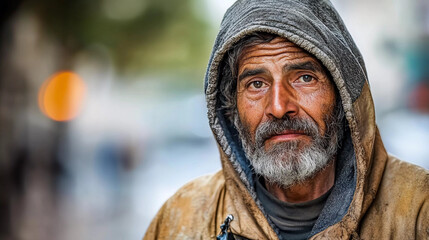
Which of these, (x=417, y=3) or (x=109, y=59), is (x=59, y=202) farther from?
(x=417, y=3)

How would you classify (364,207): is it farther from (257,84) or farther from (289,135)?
(257,84)

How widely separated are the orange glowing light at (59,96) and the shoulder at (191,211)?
8.61 m

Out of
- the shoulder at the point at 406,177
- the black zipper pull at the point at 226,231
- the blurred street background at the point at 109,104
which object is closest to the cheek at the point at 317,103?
the shoulder at the point at 406,177

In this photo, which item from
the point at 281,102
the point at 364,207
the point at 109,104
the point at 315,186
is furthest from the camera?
the point at 109,104

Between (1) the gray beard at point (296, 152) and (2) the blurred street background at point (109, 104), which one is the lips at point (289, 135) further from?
(2) the blurred street background at point (109, 104)

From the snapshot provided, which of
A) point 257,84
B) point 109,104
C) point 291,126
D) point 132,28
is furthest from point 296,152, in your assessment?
point 109,104

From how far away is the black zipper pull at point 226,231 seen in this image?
8.45ft

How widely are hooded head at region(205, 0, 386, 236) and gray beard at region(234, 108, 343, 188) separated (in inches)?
2.9

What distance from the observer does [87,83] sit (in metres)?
18.6

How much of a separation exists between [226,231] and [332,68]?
3.04 ft

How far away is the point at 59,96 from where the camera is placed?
47.7 feet

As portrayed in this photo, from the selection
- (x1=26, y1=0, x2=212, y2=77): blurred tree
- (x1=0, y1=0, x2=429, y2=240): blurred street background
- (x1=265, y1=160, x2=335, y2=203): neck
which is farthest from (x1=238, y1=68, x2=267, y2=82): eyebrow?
(x1=26, y1=0, x2=212, y2=77): blurred tree

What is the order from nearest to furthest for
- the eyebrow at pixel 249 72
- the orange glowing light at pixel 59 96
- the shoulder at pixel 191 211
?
the eyebrow at pixel 249 72, the shoulder at pixel 191 211, the orange glowing light at pixel 59 96

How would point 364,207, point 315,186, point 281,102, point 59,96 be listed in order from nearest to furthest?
1. point 364,207
2. point 281,102
3. point 315,186
4. point 59,96
